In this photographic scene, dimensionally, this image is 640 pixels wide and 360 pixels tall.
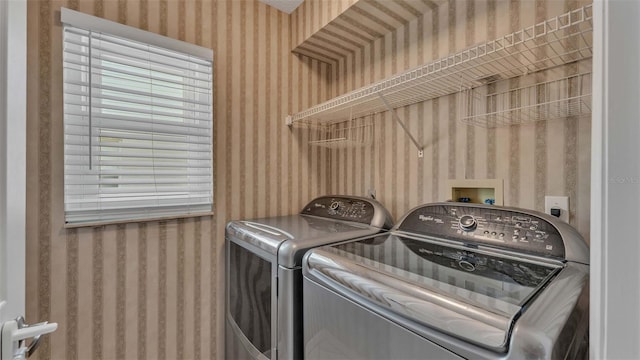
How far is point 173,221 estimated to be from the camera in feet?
4.96

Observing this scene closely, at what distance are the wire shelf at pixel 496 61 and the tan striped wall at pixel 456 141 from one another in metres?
0.07

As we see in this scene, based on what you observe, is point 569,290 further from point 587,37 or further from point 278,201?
point 278,201

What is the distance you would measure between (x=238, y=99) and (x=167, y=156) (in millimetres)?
544

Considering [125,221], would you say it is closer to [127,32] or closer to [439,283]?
[127,32]

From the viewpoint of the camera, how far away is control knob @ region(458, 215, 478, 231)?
1.09 metres

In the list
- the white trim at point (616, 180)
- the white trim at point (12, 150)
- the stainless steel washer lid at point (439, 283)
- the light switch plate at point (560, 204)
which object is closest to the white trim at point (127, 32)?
the white trim at point (12, 150)

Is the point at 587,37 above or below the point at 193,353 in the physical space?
above

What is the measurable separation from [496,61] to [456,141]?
401mm

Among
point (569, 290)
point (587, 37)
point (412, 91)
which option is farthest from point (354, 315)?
point (587, 37)

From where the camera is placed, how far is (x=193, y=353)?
1.57 meters

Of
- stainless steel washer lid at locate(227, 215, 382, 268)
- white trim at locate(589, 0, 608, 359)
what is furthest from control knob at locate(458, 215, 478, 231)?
white trim at locate(589, 0, 608, 359)

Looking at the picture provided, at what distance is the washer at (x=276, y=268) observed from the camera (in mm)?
1062

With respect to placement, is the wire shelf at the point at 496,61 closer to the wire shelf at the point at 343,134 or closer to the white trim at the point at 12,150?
the wire shelf at the point at 343,134

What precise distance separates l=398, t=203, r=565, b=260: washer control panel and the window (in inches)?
46.6
